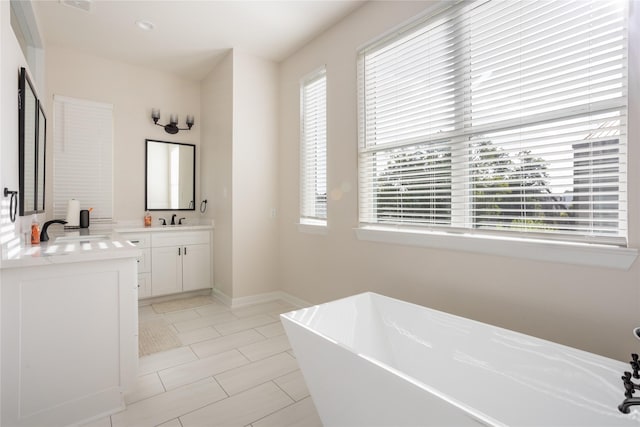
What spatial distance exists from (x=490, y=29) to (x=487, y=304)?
164cm

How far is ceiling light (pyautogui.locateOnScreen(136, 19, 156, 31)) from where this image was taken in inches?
120

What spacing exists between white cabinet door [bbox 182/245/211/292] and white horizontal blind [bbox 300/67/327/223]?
4.68ft

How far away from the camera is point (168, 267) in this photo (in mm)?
3807

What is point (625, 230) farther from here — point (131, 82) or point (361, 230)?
point (131, 82)

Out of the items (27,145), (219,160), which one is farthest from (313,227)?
(27,145)

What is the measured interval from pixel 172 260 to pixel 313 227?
182 cm

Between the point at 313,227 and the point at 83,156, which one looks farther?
the point at 83,156

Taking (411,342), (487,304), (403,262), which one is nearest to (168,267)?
(403,262)

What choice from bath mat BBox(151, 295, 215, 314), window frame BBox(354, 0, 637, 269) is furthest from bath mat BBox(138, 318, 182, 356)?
window frame BBox(354, 0, 637, 269)

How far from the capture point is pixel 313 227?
3.34 metres

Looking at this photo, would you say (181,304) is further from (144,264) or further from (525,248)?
(525,248)

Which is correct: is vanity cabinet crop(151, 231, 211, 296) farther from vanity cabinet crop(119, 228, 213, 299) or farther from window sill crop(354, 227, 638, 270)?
window sill crop(354, 227, 638, 270)

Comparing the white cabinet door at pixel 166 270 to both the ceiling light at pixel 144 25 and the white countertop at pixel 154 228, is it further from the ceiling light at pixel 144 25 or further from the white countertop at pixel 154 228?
the ceiling light at pixel 144 25

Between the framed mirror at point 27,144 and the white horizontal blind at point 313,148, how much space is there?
2.28 meters
